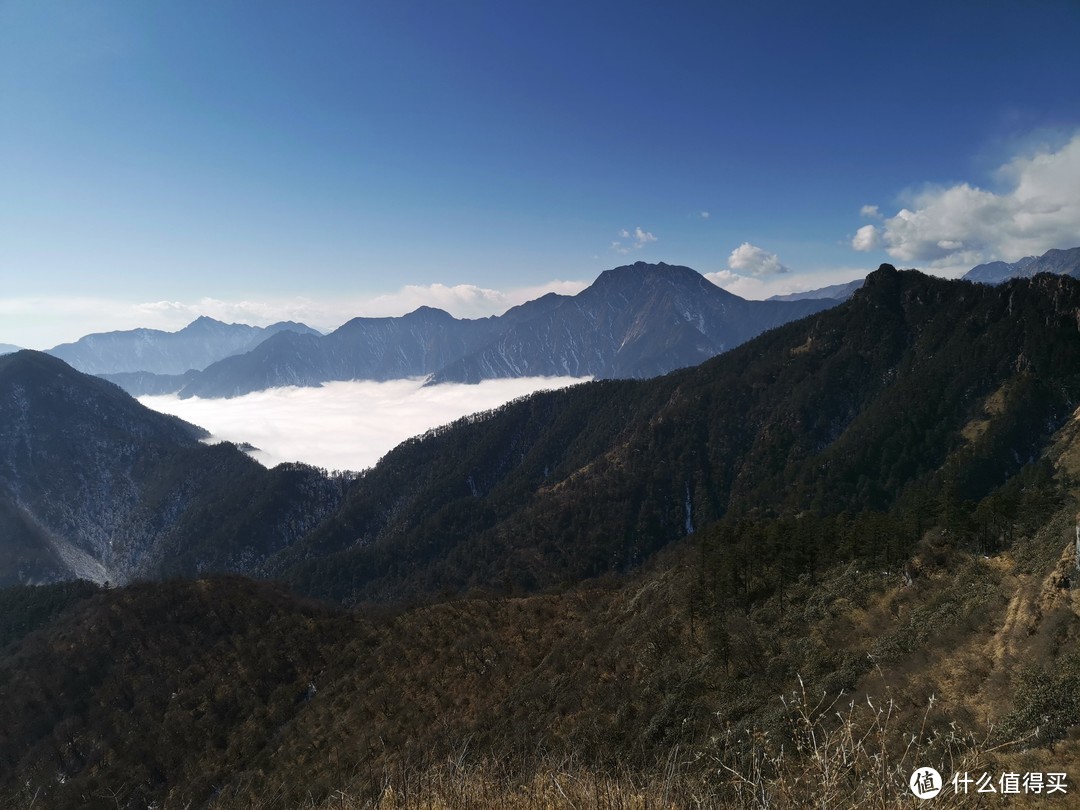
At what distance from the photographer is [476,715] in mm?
41781

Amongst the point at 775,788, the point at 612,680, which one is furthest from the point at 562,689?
the point at 775,788

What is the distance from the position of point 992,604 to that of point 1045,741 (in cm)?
1530

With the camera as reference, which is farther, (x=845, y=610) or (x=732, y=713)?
(x=845, y=610)

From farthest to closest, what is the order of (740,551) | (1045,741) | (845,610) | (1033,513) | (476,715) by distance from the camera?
(740,551) → (1033,513) → (476,715) → (845,610) → (1045,741)

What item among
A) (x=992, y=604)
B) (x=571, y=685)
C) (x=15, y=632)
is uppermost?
(x=992, y=604)

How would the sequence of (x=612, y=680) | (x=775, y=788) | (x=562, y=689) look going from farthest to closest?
(x=562, y=689) < (x=612, y=680) < (x=775, y=788)

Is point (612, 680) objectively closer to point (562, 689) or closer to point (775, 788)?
point (562, 689)

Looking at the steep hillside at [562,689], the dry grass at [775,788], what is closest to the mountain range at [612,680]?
the dry grass at [775,788]

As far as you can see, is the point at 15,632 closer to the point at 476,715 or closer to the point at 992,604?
the point at 476,715

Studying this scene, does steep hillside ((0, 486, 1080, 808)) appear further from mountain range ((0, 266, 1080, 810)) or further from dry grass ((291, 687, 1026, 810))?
mountain range ((0, 266, 1080, 810))

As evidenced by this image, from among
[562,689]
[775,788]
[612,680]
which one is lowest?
[562,689]

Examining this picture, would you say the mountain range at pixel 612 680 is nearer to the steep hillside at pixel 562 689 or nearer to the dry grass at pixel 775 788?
the dry grass at pixel 775 788

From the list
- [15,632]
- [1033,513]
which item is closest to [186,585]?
[15,632]

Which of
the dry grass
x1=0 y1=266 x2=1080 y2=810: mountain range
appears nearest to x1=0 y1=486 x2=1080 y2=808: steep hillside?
the dry grass
